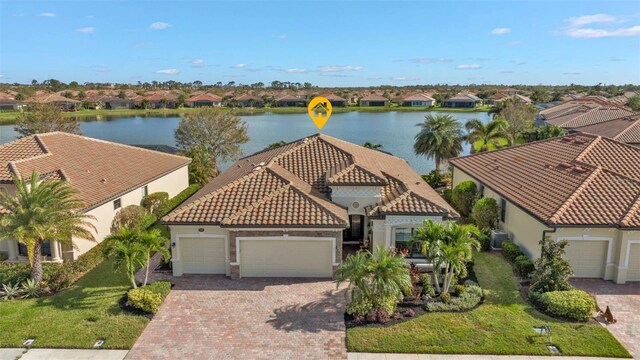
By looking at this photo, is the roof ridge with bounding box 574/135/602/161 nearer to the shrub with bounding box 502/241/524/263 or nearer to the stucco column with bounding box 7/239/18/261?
the shrub with bounding box 502/241/524/263

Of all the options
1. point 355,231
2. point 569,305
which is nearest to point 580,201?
point 569,305

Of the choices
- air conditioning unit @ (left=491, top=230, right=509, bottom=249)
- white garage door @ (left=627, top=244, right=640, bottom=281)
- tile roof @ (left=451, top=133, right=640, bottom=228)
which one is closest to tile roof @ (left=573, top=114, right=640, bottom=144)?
tile roof @ (left=451, top=133, right=640, bottom=228)

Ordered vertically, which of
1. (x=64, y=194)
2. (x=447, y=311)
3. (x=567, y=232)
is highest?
(x=64, y=194)

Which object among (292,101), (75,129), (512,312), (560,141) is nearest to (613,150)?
(560,141)

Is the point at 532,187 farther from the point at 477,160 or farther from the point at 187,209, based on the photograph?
the point at 187,209

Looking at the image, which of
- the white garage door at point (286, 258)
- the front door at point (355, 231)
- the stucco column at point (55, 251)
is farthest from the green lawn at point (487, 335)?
the stucco column at point (55, 251)

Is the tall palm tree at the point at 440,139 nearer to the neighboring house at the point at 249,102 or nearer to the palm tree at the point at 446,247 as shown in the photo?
the palm tree at the point at 446,247
